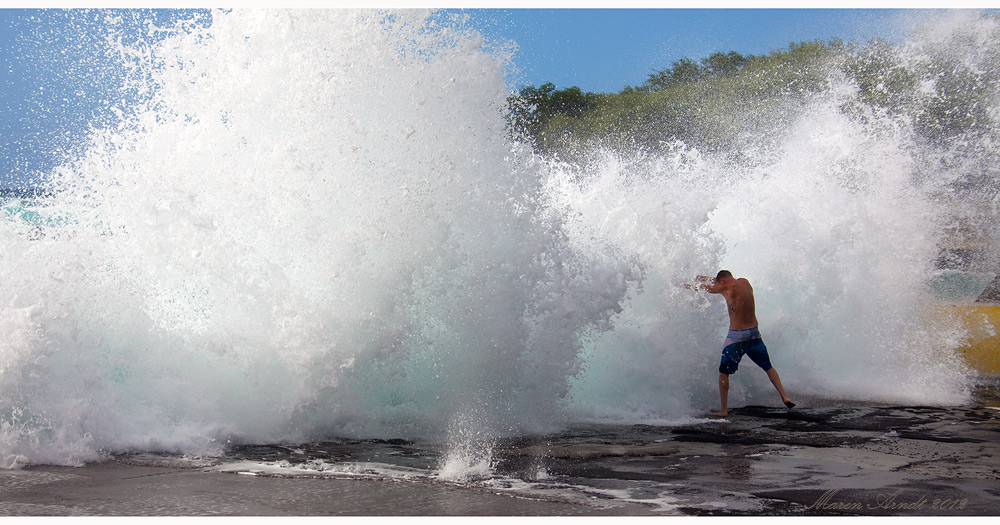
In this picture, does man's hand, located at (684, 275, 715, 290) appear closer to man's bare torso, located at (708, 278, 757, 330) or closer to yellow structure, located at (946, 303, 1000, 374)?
man's bare torso, located at (708, 278, 757, 330)

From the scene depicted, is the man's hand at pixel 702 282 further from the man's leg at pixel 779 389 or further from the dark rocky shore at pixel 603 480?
the dark rocky shore at pixel 603 480

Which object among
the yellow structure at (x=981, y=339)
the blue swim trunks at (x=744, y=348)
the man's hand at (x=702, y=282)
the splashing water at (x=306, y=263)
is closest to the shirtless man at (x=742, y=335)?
the blue swim trunks at (x=744, y=348)

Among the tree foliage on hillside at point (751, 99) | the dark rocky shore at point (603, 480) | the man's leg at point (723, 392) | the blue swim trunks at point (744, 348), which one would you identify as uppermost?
the tree foliage on hillside at point (751, 99)

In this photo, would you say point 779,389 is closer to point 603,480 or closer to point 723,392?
point 723,392

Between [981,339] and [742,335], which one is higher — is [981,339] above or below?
above

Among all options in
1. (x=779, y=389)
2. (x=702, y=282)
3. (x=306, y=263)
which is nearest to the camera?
(x=306, y=263)

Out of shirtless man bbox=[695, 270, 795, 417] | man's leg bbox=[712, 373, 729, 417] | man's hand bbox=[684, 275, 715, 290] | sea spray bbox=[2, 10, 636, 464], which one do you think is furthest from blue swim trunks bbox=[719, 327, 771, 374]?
sea spray bbox=[2, 10, 636, 464]

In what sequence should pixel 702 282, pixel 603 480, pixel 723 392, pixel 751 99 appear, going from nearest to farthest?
pixel 603 480 < pixel 723 392 < pixel 702 282 < pixel 751 99

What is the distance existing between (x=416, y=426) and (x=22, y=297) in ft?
10.1

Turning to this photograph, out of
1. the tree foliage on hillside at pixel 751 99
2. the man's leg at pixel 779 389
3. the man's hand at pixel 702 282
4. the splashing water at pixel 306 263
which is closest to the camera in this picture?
the splashing water at pixel 306 263

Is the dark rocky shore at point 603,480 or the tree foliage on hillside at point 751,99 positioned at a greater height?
the tree foliage on hillside at point 751,99

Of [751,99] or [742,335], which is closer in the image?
[742,335]

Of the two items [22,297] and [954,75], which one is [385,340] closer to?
[22,297]

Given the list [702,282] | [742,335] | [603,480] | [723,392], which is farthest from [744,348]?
[603,480]
